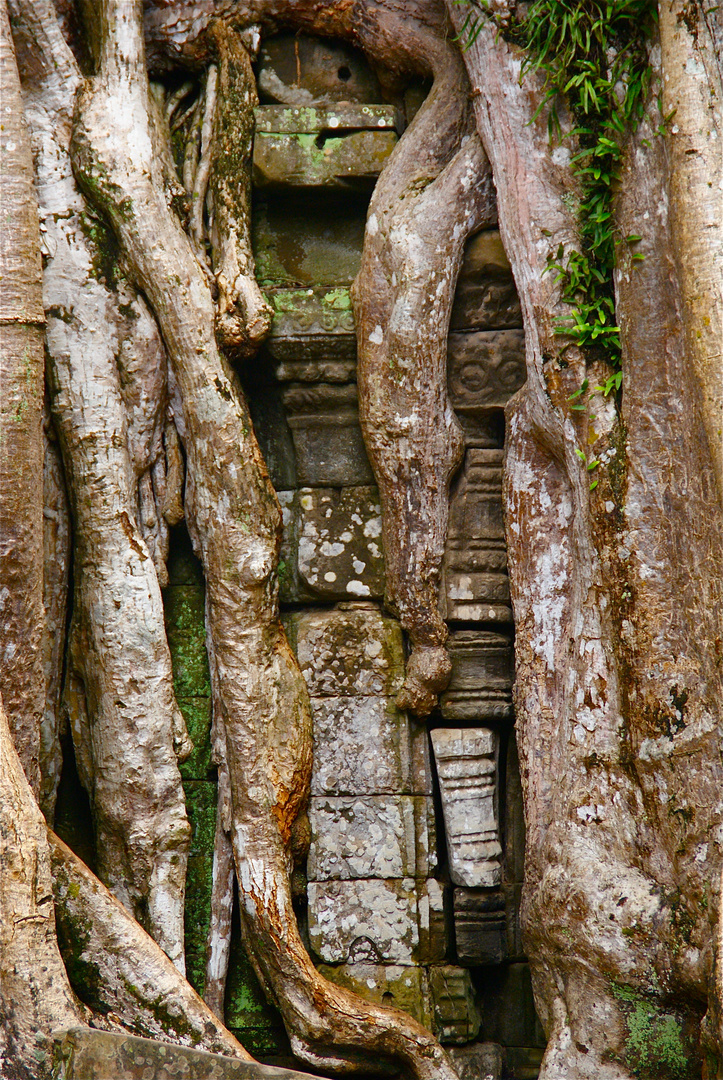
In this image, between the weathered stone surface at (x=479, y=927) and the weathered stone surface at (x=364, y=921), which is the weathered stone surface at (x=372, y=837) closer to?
the weathered stone surface at (x=364, y=921)

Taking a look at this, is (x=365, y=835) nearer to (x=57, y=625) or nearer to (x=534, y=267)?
(x=57, y=625)

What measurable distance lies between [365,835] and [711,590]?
1.38 metres

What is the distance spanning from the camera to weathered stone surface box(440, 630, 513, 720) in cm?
332

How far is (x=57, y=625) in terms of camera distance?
10.8 ft

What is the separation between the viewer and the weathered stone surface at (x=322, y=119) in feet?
11.2

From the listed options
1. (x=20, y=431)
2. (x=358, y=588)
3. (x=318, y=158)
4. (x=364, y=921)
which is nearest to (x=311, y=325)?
(x=318, y=158)

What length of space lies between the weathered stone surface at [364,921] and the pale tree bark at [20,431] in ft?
3.26

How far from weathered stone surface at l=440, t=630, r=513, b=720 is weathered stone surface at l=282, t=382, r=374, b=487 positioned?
66cm

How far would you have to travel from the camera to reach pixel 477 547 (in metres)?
3.38

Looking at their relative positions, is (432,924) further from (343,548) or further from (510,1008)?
(343,548)

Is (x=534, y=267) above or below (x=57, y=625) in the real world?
above

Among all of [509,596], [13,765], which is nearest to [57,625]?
[13,765]

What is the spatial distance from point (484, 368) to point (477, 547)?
605 mm

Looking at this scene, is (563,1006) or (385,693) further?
(385,693)
